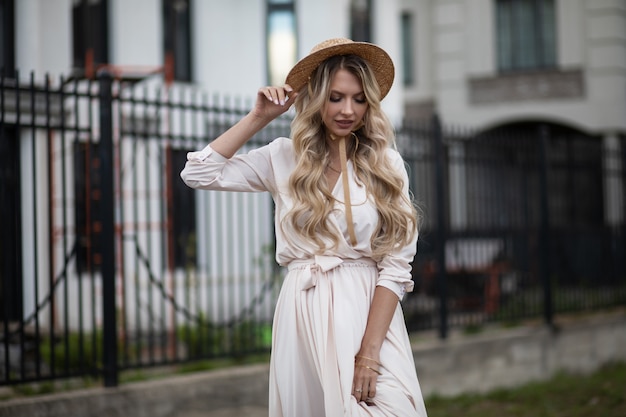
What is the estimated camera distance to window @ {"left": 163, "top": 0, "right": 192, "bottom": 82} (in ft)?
44.5

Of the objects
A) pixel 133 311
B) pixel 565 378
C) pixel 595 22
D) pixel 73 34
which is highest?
pixel 595 22

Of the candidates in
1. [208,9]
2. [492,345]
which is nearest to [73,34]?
[208,9]

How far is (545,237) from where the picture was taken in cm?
1027

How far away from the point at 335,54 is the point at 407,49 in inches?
711

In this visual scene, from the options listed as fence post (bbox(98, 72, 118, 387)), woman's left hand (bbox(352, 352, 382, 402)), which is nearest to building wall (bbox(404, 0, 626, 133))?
fence post (bbox(98, 72, 118, 387))

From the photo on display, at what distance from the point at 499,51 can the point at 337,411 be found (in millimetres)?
17263

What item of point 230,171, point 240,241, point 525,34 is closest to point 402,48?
point 525,34

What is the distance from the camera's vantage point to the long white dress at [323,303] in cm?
338

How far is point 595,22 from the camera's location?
1834cm

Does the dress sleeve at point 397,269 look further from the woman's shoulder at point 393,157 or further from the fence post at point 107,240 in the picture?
the fence post at point 107,240

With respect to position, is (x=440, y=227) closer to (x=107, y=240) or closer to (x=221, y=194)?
(x=221, y=194)

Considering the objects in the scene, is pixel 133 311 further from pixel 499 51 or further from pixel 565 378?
pixel 499 51

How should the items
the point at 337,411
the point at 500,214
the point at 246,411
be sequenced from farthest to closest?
the point at 500,214 → the point at 246,411 → the point at 337,411

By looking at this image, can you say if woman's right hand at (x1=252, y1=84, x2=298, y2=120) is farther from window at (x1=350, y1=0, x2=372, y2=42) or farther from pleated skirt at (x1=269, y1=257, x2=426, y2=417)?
window at (x1=350, y1=0, x2=372, y2=42)
